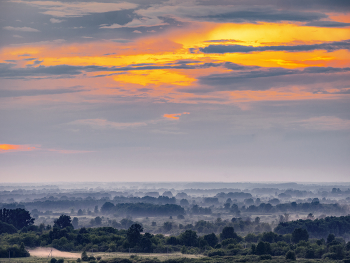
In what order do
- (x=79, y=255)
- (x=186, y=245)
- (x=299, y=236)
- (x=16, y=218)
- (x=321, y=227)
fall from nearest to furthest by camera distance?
(x=79, y=255) → (x=186, y=245) → (x=299, y=236) → (x=16, y=218) → (x=321, y=227)

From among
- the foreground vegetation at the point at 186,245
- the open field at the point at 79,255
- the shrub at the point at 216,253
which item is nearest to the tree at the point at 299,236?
the foreground vegetation at the point at 186,245

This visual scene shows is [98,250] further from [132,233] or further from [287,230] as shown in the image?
[287,230]

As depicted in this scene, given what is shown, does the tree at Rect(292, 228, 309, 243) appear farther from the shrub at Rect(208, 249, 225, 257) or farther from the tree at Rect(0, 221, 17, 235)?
the tree at Rect(0, 221, 17, 235)

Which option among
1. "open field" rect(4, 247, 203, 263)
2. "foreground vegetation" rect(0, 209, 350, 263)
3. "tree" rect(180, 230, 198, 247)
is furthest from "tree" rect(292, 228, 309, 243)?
"open field" rect(4, 247, 203, 263)

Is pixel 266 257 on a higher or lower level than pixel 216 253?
higher

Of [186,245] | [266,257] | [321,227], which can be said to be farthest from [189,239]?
[321,227]

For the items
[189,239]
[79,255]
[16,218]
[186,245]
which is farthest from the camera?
[16,218]

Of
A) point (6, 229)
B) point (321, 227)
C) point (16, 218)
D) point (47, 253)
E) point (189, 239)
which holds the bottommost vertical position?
point (47, 253)

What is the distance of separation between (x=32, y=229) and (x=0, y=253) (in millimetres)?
51425

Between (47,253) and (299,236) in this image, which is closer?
(47,253)

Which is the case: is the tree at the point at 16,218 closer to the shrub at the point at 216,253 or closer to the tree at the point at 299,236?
the shrub at the point at 216,253

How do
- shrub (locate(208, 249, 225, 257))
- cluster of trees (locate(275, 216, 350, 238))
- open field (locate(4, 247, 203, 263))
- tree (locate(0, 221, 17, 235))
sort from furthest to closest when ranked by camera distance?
cluster of trees (locate(275, 216, 350, 238)) < tree (locate(0, 221, 17, 235)) < shrub (locate(208, 249, 225, 257)) < open field (locate(4, 247, 203, 263))

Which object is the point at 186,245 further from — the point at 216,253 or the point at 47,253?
the point at 47,253

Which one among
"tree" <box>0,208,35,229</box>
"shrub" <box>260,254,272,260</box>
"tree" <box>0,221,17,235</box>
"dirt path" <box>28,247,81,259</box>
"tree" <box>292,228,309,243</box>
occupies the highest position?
"tree" <box>0,208,35,229</box>
